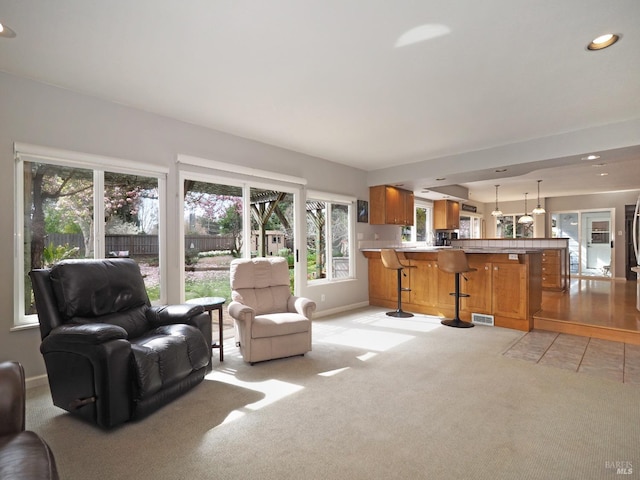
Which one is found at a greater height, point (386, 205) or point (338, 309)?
point (386, 205)

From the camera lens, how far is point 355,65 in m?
2.65

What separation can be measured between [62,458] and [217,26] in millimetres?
2684

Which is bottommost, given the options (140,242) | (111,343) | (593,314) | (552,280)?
(593,314)

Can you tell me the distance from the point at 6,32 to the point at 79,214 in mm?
1484

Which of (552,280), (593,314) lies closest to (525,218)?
(552,280)

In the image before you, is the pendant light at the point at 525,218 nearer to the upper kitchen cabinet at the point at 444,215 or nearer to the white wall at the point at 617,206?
the white wall at the point at 617,206

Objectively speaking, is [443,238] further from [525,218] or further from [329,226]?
[329,226]

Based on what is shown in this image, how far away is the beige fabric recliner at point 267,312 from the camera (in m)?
3.26

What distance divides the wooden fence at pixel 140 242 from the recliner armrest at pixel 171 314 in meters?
0.82

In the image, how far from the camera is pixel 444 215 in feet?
29.0

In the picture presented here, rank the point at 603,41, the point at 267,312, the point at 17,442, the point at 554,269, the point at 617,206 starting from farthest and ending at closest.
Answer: the point at 617,206
the point at 554,269
the point at 267,312
the point at 603,41
the point at 17,442

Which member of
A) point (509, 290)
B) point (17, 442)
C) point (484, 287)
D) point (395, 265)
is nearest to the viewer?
point (17, 442)

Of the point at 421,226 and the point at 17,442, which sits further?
the point at 421,226

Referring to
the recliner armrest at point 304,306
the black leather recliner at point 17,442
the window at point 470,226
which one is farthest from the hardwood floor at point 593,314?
the black leather recliner at point 17,442
